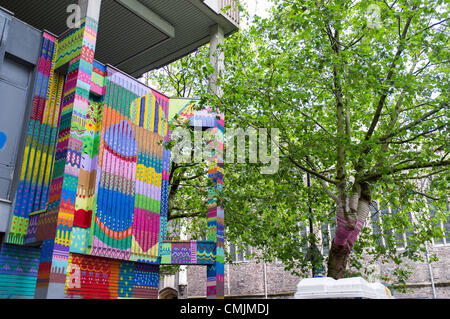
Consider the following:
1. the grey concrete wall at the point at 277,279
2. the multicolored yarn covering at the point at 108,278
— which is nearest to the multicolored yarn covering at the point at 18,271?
the multicolored yarn covering at the point at 108,278

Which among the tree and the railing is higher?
the railing

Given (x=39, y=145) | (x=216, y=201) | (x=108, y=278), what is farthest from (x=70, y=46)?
(x=108, y=278)

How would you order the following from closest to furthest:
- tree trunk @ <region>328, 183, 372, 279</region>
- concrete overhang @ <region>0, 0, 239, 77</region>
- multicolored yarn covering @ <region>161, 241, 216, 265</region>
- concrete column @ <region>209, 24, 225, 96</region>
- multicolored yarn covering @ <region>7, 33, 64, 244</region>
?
multicolored yarn covering @ <region>7, 33, 64, 244</region>
tree trunk @ <region>328, 183, 372, 279</region>
multicolored yarn covering @ <region>161, 241, 216, 265</region>
concrete column @ <region>209, 24, 225, 96</region>
concrete overhang @ <region>0, 0, 239, 77</region>

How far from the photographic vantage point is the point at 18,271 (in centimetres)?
1081

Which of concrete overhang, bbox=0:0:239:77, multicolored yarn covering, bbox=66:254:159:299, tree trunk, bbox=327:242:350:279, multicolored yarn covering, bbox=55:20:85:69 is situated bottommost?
Answer: multicolored yarn covering, bbox=66:254:159:299

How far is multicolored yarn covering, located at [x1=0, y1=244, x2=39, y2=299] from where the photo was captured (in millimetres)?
10469

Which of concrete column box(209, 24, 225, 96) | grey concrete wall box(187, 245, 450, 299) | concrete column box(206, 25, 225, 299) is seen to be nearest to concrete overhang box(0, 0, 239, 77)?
concrete column box(209, 24, 225, 96)

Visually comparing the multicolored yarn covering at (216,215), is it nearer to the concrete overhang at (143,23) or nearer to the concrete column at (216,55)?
the concrete column at (216,55)

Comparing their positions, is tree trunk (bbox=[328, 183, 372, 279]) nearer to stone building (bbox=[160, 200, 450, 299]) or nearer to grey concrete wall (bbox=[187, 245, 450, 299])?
stone building (bbox=[160, 200, 450, 299])

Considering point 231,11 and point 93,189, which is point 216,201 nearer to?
point 93,189

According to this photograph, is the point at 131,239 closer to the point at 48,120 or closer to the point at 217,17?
the point at 48,120

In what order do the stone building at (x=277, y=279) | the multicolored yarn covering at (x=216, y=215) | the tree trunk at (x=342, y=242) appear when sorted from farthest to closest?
the stone building at (x=277, y=279) < the multicolored yarn covering at (x=216, y=215) < the tree trunk at (x=342, y=242)

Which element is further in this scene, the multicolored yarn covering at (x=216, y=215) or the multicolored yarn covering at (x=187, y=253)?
the multicolored yarn covering at (x=187, y=253)

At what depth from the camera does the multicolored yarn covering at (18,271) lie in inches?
412
